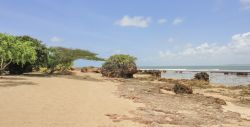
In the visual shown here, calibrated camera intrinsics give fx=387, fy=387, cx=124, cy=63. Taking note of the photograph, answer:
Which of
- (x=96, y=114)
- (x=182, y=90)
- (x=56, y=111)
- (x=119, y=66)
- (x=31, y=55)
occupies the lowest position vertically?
(x=96, y=114)

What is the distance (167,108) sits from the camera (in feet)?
48.3

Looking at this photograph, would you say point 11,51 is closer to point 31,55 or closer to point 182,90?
point 31,55

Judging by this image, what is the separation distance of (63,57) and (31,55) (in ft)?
33.1

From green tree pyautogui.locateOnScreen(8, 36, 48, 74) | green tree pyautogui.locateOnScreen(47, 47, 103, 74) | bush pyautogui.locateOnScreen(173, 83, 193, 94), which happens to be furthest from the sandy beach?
green tree pyautogui.locateOnScreen(47, 47, 103, 74)

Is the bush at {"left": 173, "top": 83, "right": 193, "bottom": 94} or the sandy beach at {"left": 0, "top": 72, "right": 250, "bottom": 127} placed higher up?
the bush at {"left": 173, "top": 83, "right": 193, "bottom": 94}

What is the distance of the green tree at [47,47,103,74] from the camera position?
120ft

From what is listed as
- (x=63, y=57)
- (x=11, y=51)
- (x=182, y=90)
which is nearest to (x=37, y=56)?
(x=63, y=57)

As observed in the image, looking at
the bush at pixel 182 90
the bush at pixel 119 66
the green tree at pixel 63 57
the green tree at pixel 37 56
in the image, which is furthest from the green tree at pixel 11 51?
the bush at pixel 119 66

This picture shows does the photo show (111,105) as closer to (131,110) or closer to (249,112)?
(131,110)

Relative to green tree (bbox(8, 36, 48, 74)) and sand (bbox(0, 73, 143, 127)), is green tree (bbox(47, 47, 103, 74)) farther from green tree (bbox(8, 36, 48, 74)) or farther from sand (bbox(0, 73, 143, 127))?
sand (bbox(0, 73, 143, 127))

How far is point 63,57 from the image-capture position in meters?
38.2

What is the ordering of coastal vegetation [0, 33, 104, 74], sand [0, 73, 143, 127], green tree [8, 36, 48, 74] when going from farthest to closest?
green tree [8, 36, 48, 74] < coastal vegetation [0, 33, 104, 74] < sand [0, 73, 143, 127]

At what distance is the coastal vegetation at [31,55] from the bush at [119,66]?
3.43 m

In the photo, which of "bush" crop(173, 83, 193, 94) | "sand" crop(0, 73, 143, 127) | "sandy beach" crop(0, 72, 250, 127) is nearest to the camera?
"sand" crop(0, 73, 143, 127)
